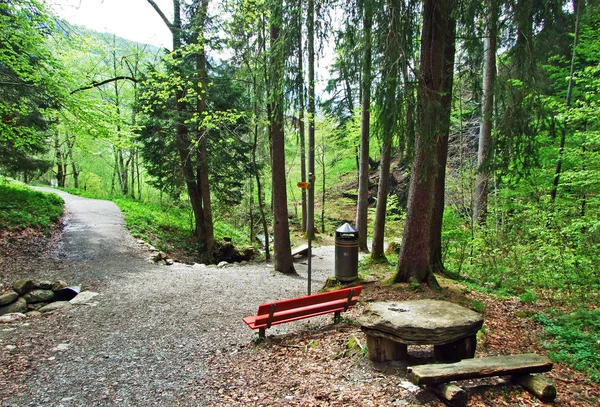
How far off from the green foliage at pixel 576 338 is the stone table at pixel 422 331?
129 cm

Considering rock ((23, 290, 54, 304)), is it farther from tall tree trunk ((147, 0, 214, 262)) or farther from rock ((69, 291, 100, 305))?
tall tree trunk ((147, 0, 214, 262))

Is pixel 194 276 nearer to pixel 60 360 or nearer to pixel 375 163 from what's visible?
pixel 60 360

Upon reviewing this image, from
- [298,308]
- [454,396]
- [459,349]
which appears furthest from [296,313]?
[454,396]

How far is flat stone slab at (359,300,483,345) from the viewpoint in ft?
10.8

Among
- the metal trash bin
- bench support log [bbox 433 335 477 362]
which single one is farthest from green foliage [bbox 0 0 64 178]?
bench support log [bbox 433 335 477 362]

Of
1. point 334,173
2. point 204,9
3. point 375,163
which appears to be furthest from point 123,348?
point 334,173

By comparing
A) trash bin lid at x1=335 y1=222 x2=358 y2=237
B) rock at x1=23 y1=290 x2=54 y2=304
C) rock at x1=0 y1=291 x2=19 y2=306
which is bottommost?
rock at x1=23 y1=290 x2=54 y2=304

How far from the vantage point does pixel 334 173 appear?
91.0 feet

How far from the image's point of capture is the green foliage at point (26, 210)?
9.67 metres

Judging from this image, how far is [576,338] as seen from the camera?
426 cm

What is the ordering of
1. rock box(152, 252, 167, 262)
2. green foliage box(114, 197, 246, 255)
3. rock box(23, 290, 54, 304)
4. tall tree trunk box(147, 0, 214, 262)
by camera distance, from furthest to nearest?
A: green foliage box(114, 197, 246, 255)
tall tree trunk box(147, 0, 214, 262)
rock box(152, 252, 167, 262)
rock box(23, 290, 54, 304)

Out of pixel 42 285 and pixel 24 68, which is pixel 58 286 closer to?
pixel 42 285

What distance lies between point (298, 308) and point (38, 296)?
4.74 m

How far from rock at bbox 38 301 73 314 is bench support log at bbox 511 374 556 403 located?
6.57m
